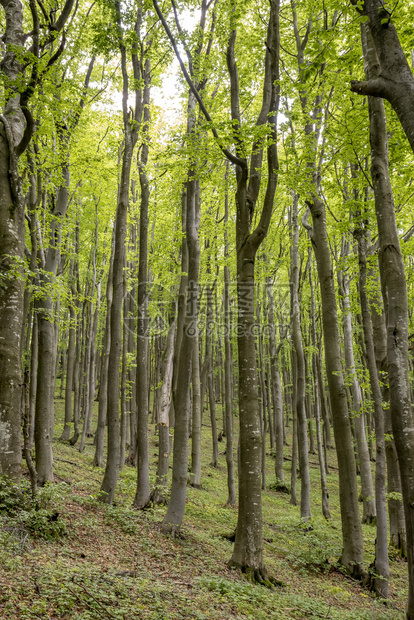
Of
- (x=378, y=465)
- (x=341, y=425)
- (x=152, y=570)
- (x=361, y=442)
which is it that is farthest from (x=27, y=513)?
(x=361, y=442)

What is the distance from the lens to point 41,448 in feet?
25.8

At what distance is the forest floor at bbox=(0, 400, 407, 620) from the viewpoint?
3.62 meters

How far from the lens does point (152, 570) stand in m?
5.35

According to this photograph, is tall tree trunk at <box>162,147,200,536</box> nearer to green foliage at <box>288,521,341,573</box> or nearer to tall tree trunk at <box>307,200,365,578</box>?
green foliage at <box>288,521,341,573</box>

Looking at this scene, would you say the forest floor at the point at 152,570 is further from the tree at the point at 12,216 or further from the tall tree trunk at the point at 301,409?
the tree at the point at 12,216

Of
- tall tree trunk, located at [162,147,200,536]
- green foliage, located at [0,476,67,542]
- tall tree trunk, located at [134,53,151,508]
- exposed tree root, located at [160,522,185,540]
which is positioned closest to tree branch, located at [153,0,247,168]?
tall tree trunk, located at [162,147,200,536]

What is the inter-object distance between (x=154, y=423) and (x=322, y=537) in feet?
54.4

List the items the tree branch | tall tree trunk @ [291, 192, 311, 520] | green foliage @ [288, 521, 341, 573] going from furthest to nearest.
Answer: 1. tall tree trunk @ [291, 192, 311, 520]
2. green foliage @ [288, 521, 341, 573]
3. the tree branch

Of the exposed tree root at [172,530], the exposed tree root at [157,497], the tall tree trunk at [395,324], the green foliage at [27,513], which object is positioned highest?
the tall tree trunk at [395,324]

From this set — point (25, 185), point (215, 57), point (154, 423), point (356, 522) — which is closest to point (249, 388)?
point (356, 522)

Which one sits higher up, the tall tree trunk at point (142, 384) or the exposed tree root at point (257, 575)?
the tall tree trunk at point (142, 384)

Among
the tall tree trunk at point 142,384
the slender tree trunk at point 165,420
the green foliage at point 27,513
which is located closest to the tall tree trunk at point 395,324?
the green foliage at point 27,513

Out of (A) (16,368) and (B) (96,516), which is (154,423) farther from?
(A) (16,368)

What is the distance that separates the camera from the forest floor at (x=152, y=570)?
11.9 ft
